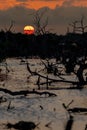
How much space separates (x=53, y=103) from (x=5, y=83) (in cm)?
461

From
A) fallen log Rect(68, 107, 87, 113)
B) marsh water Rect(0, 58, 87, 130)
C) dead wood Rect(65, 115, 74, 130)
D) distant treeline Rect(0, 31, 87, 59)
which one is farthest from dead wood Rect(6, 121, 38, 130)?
distant treeline Rect(0, 31, 87, 59)

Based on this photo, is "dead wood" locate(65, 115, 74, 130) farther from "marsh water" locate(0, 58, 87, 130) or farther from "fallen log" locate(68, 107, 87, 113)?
"fallen log" locate(68, 107, 87, 113)

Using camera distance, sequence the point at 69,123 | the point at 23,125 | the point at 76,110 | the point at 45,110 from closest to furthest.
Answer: the point at 23,125 < the point at 69,123 < the point at 45,110 < the point at 76,110

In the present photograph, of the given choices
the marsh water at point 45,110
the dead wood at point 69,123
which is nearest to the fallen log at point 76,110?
the marsh water at point 45,110

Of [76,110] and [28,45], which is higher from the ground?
[76,110]

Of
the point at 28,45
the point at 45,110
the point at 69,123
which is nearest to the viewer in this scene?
the point at 69,123

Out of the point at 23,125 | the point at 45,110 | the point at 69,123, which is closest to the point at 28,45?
the point at 45,110

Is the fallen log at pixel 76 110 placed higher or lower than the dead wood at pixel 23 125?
lower

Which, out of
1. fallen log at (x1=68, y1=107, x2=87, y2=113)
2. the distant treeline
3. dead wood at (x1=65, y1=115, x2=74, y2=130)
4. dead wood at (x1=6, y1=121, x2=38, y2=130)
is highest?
dead wood at (x1=6, y1=121, x2=38, y2=130)

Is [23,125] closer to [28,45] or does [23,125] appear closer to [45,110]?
[45,110]

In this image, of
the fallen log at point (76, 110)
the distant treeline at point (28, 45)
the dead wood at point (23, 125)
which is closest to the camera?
the dead wood at point (23, 125)

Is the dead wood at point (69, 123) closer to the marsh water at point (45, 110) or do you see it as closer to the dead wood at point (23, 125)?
the marsh water at point (45, 110)

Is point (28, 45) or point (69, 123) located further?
point (28, 45)

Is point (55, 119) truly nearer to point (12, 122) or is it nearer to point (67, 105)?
point (12, 122)
